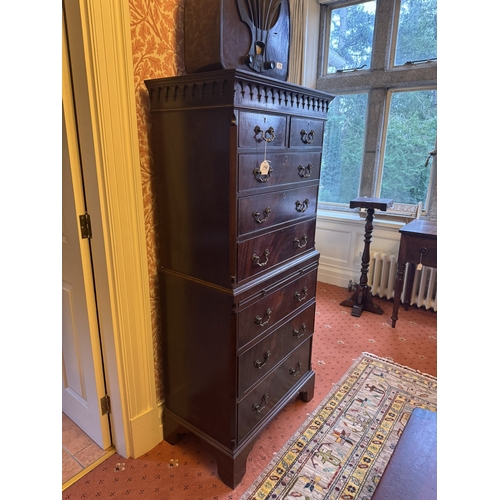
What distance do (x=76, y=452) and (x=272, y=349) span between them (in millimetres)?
1091

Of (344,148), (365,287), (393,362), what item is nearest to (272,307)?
(393,362)

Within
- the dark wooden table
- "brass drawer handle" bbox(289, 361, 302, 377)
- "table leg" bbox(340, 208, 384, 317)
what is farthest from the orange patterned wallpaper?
"table leg" bbox(340, 208, 384, 317)

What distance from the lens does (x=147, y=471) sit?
1.63 m

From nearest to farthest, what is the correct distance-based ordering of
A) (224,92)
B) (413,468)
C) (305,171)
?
(413,468) → (224,92) → (305,171)

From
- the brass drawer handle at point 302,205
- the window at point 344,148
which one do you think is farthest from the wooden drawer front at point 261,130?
the window at point 344,148

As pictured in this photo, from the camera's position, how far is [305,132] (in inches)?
62.9

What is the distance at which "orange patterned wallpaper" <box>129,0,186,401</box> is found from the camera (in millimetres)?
1357

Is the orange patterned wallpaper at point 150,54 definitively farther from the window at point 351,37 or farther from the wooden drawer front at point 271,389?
the window at point 351,37

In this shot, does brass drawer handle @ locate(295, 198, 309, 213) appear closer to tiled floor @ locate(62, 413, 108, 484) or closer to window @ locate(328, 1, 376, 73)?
tiled floor @ locate(62, 413, 108, 484)

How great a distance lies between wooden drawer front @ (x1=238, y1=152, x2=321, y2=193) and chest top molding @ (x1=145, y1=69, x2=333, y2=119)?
0.19m

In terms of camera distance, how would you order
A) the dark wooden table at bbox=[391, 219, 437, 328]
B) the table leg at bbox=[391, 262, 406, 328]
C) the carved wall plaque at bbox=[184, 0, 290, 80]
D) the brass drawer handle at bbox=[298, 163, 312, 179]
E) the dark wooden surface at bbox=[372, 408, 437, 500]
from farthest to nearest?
the table leg at bbox=[391, 262, 406, 328]
the dark wooden table at bbox=[391, 219, 437, 328]
the brass drawer handle at bbox=[298, 163, 312, 179]
the carved wall plaque at bbox=[184, 0, 290, 80]
the dark wooden surface at bbox=[372, 408, 437, 500]

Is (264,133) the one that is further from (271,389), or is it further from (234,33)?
(271,389)
